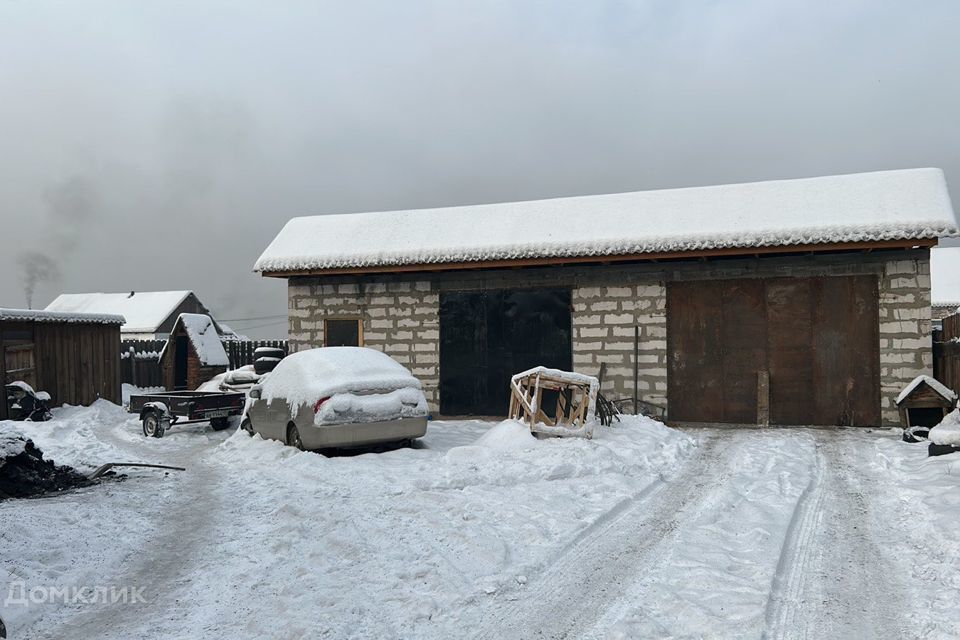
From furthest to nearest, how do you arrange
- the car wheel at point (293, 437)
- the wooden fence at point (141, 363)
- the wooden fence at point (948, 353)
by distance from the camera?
the wooden fence at point (141, 363), the wooden fence at point (948, 353), the car wheel at point (293, 437)

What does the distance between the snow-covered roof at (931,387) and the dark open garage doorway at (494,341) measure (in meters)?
5.97

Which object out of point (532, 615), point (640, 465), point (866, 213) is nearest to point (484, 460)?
point (640, 465)

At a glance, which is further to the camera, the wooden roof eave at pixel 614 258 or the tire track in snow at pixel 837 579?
the wooden roof eave at pixel 614 258

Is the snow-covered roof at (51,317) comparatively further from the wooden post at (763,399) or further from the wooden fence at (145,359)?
the wooden post at (763,399)

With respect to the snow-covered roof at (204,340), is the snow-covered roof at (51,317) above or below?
above

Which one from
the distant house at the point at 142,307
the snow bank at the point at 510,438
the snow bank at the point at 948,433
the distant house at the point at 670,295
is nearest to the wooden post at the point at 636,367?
the distant house at the point at 670,295

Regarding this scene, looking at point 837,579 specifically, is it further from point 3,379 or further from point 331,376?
point 3,379

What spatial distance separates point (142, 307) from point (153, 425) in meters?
40.7

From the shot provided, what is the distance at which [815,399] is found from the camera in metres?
12.8

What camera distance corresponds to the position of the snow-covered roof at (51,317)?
17.0 meters

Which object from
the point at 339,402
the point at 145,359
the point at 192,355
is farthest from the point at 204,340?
the point at 339,402

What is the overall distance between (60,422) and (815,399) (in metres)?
16.0

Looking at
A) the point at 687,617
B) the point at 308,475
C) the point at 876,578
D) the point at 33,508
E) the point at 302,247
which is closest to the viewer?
the point at 687,617

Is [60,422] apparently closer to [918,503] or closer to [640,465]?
[640,465]
